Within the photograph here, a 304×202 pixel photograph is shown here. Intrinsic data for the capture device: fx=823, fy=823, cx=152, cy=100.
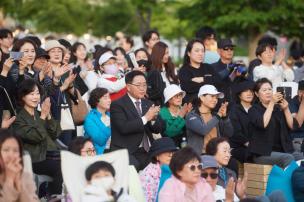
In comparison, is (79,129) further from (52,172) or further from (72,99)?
(52,172)

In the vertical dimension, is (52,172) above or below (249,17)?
below

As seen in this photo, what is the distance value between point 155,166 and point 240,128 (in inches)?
92.0

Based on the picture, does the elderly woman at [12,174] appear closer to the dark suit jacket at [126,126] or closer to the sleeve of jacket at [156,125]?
the dark suit jacket at [126,126]

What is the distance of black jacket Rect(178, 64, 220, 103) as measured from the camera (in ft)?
37.5

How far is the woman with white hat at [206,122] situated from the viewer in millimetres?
10273

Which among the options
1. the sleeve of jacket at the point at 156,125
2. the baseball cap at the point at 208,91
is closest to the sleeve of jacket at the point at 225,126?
the baseball cap at the point at 208,91

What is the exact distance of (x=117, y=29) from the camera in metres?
41.3

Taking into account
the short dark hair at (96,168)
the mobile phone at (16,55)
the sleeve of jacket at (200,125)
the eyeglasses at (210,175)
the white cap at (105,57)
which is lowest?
the eyeglasses at (210,175)

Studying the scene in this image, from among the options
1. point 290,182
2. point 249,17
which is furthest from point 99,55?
point 249,17

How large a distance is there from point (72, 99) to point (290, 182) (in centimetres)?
325

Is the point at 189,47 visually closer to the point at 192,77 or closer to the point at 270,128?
the point at 192,77

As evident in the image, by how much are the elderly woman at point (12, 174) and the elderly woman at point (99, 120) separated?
9.14 feet

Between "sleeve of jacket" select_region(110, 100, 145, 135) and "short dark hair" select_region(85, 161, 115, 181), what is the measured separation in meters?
2.46

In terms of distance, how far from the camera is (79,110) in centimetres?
1096
